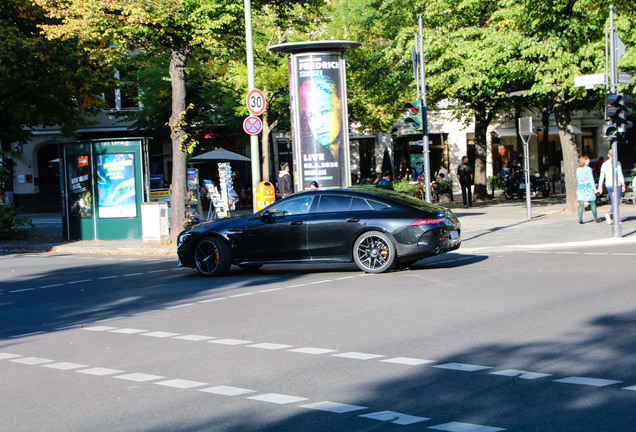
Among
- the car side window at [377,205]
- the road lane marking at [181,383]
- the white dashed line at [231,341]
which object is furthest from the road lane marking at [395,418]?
the car side window at [377,205]

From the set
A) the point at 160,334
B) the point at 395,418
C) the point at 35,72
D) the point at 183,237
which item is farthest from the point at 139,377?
the point at 35,72

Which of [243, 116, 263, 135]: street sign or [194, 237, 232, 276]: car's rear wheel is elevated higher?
[243, 116, 263, 135]: street sign

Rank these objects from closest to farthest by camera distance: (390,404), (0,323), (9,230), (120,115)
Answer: (390,404), (0,323), (9,230), (120,115)

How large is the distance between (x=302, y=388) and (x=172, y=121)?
15757 millimetres

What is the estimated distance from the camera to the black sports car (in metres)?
13.1

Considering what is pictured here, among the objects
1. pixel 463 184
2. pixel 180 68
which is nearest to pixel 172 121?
pixel 180 68

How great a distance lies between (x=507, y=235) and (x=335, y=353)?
40.1 ft

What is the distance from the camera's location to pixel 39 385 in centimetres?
672

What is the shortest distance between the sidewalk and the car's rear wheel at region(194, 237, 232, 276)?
509 cm

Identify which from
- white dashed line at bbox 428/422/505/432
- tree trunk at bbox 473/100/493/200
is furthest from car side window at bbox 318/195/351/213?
tree trunk at bbox 473/100/493/200

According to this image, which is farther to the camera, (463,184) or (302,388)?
(463,184)

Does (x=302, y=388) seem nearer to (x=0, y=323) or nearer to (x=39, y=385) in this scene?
(x=39, y=385)

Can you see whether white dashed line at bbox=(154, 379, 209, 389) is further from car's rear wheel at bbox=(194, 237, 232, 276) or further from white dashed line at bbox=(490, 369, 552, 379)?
car's rear wheel at bbox=(194, 237, 232, 276)

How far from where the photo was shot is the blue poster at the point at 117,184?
76.1 ft
